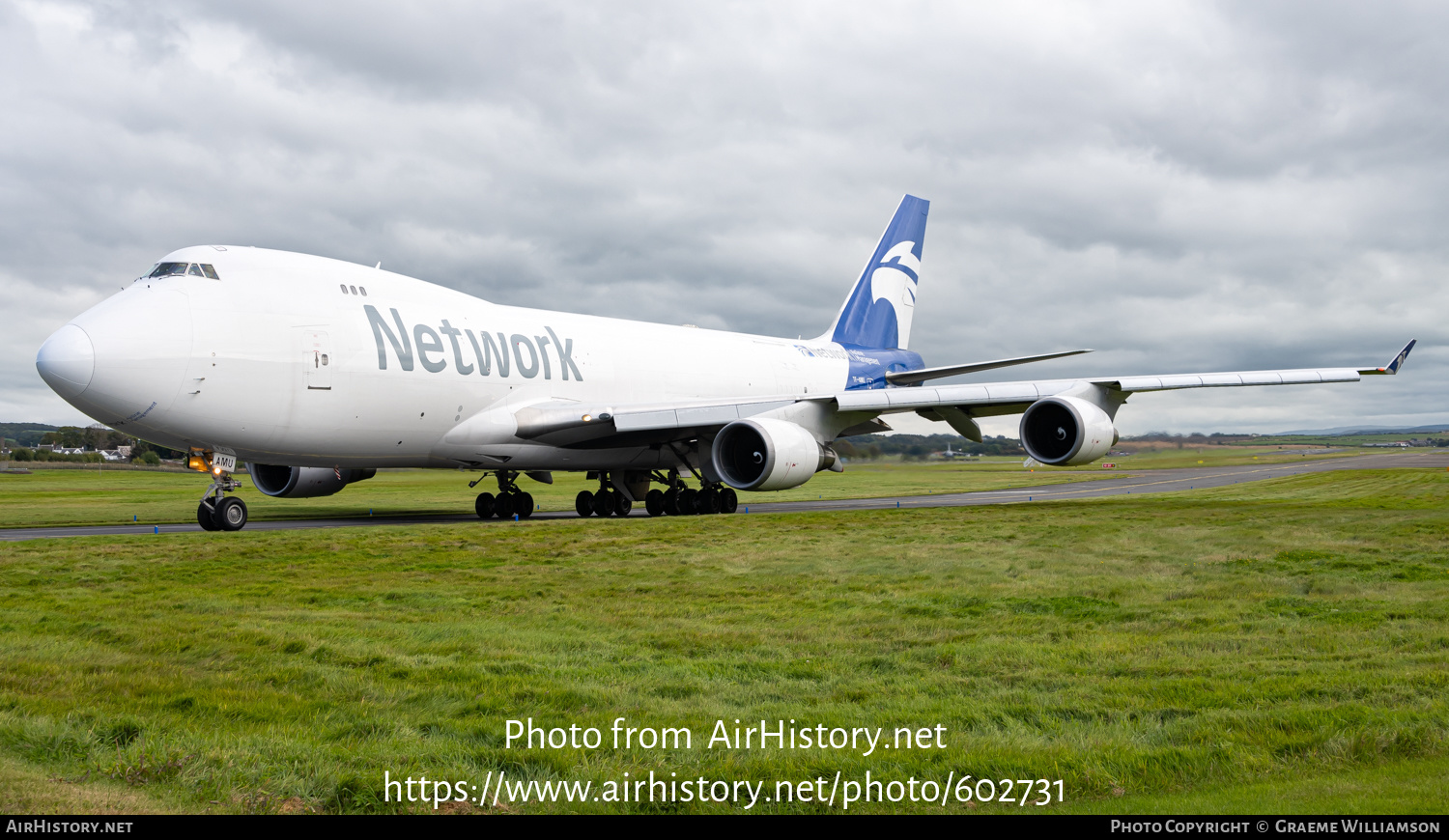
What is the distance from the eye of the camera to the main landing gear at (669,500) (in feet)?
74.2

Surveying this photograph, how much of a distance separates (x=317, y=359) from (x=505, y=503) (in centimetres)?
724

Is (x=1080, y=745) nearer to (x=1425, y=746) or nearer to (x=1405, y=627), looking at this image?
(x=1425, y=746)

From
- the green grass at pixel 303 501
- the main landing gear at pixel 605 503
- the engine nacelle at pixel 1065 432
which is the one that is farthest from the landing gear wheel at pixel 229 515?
the engine nacelle at pixel 1065 432

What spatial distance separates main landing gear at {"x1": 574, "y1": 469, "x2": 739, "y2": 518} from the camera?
22625mm

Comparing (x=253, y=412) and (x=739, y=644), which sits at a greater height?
(x=253, y=412)

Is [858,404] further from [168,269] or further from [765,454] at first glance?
[168,269]

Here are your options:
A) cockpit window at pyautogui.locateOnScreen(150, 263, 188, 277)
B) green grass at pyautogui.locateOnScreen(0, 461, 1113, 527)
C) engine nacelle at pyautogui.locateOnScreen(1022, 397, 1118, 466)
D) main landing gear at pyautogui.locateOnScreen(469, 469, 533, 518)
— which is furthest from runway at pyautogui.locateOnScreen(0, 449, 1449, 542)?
cockpit window at pyautogui.locateOnScreen(150, 263, 188, 277)

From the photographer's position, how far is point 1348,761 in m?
4.62

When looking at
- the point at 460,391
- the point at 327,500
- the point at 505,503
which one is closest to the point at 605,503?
the point at 505,503

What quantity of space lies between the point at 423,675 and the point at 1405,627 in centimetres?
703

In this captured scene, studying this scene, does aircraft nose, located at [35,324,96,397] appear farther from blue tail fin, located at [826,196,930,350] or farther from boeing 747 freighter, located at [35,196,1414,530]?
blue tail fin, located at [826,196,930,350]

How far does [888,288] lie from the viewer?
31734 mm

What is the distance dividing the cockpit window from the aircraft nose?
1924mm
